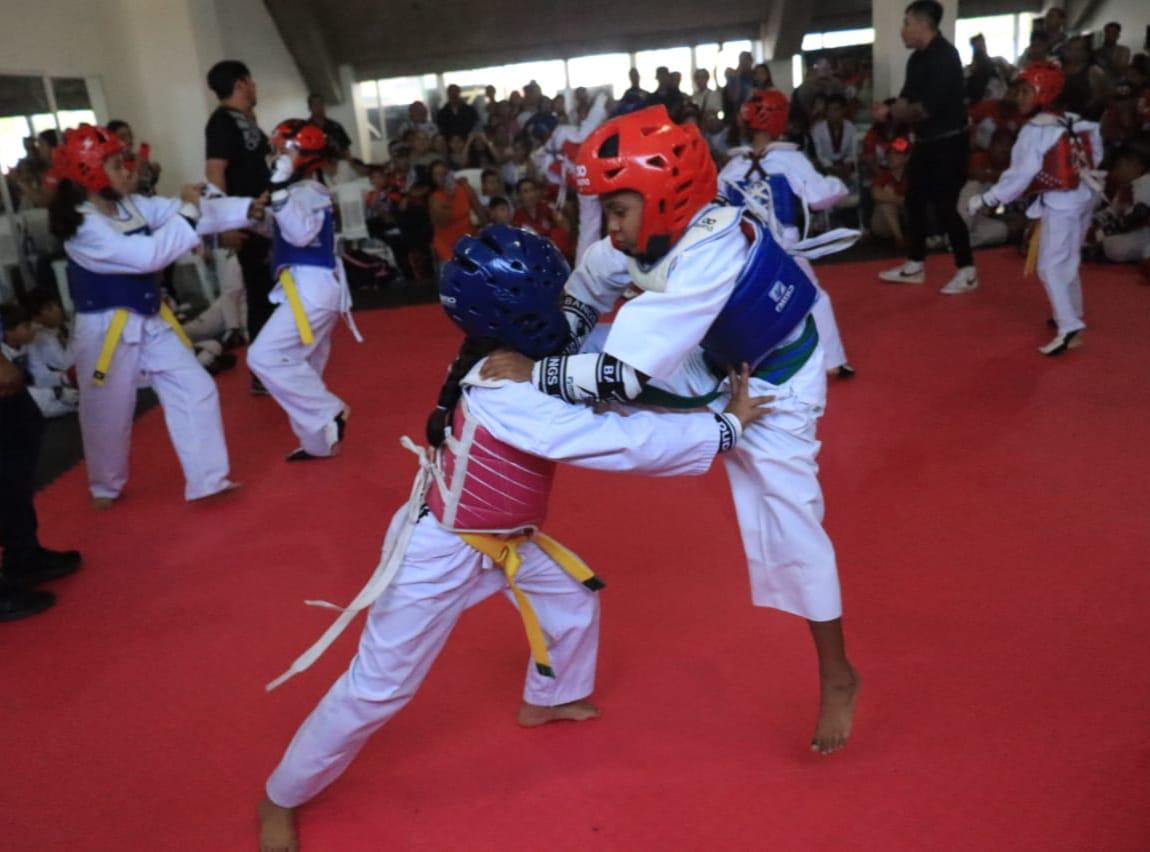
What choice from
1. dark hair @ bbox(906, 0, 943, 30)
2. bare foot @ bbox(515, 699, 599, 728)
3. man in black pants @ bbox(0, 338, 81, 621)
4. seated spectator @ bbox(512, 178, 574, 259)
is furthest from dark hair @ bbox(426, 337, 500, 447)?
seated spectator @ bbox(512, 178, 574, 259)

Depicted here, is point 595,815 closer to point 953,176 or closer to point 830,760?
point 830,760

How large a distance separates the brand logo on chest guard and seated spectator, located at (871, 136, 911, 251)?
6398 mm

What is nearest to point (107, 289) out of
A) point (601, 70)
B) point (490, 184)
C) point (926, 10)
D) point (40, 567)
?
point (40, 567)

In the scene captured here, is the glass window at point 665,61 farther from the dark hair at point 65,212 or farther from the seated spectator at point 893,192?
the dark hair at point 65,212

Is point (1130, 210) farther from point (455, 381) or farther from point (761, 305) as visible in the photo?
point (455, 381)

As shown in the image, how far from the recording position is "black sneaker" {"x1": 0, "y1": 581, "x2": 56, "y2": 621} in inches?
126

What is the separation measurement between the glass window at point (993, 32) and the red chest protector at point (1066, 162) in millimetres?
9251

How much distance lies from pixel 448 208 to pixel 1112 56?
6346 millimetres

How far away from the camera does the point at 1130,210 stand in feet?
21.6

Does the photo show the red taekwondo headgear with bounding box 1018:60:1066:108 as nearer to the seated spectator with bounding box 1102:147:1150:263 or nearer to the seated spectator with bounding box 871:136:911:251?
the seated spectator with bounding box 1102:147:1150:263

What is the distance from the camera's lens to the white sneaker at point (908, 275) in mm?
6703

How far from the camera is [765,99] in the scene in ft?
14.7

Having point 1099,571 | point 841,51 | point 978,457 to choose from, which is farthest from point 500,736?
point 841,51

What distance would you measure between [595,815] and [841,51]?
11.6 m
